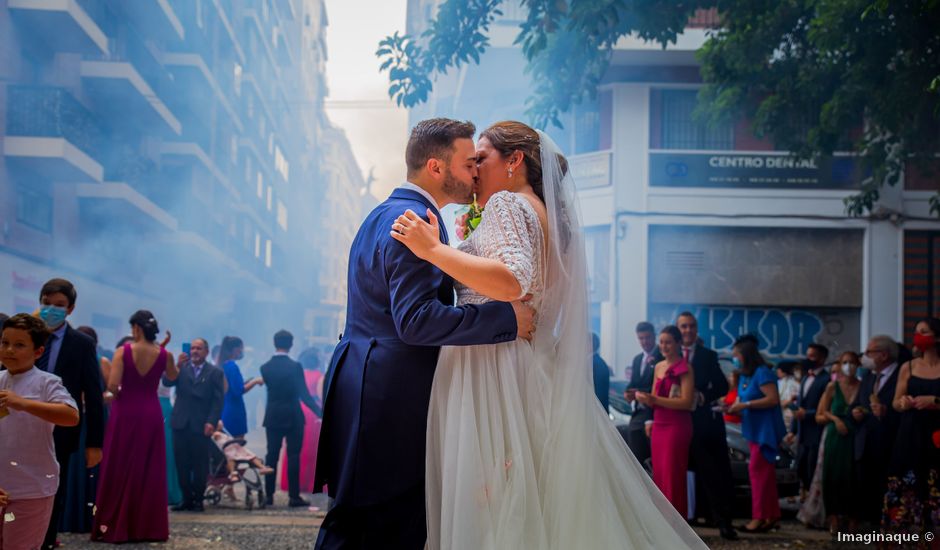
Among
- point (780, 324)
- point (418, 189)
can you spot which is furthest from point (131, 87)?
point (418, 189)

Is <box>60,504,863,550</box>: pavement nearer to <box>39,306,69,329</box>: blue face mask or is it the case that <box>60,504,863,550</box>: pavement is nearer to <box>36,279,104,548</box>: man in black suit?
<box>36,279,104,548</box>: man in black suit

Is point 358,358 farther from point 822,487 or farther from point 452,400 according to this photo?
point 822,487

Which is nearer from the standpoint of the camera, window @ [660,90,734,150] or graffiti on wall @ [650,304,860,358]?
graffiti on wall @ [650,304,860,358]

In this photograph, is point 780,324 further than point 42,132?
Yes

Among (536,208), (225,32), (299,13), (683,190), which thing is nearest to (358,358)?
(536,208)

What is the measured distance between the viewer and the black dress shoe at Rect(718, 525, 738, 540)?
30.1 ft

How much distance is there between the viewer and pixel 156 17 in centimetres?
2678

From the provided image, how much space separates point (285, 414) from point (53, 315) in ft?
18.0

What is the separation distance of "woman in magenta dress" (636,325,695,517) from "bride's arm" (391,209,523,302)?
5746mm

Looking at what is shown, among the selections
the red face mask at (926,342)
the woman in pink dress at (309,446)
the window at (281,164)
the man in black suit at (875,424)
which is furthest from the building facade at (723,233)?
the window at (281,164)

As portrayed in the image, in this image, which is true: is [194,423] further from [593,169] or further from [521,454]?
[593,169]

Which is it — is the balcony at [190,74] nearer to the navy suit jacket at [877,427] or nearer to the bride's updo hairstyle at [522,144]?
the navy suit jacket at [877,427]

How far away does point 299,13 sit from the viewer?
162ft

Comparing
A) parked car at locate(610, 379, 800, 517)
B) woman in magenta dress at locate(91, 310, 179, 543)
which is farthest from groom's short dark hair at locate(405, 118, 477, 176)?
parked car at locate(610, 379, 800, 517)
